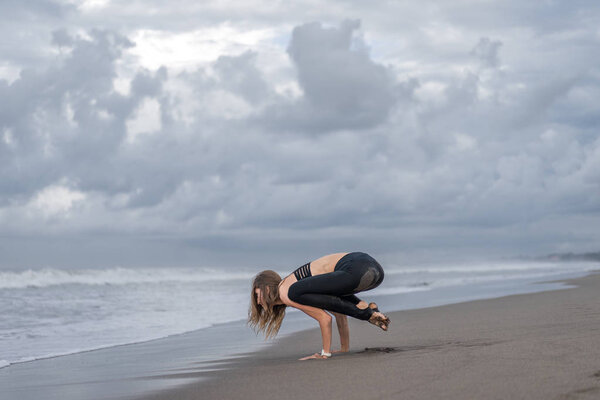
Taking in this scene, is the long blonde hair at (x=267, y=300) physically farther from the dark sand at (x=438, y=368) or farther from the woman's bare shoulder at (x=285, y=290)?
the dark sand at (x=438, y=368)

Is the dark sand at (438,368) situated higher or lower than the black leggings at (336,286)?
lower

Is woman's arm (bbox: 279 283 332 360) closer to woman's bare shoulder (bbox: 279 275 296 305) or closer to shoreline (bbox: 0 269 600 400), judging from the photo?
woman's bare shoulder (bbox: 279 275 296 305)

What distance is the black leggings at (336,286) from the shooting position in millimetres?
Result: 6078

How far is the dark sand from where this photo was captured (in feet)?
12.7

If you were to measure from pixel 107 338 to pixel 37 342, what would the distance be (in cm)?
96

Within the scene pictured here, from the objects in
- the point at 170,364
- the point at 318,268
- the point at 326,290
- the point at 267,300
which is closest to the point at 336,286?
the point at 326,290

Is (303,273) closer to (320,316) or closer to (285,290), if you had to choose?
(285,290)

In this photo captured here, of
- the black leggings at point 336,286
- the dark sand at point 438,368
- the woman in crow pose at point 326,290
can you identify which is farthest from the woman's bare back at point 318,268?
the dark sand at point 438,368

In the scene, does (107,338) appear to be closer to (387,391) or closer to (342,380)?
(342,380)

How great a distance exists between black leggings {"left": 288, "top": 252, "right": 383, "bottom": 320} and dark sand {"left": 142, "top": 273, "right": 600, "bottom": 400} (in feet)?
1.65

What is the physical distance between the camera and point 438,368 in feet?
15.3

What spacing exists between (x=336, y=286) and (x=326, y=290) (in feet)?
0.33

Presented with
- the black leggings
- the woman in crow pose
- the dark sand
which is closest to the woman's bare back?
the woman in crow pose

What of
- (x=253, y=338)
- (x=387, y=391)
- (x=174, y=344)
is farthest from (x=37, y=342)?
(x=387, y=391)
